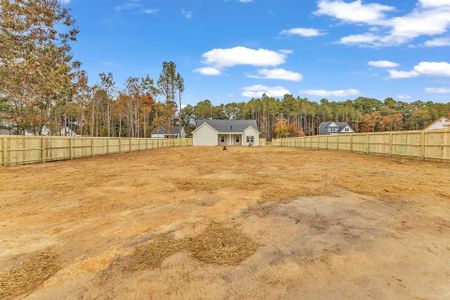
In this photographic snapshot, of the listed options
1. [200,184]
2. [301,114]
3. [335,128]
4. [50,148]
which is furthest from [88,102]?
[301,114]

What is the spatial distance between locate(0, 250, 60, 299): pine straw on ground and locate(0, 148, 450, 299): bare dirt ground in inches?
0.5

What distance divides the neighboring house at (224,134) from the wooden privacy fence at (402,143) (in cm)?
2454

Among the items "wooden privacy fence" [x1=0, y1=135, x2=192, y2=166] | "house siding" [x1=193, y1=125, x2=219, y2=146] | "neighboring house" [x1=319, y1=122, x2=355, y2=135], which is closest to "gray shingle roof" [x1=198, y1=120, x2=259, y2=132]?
"house siding" [x1=193, y1=125, x2=219, y2=146]

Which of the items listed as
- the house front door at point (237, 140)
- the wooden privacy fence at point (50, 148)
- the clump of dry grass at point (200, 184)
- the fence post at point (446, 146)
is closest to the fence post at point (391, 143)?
the fence post at point (446, 146)

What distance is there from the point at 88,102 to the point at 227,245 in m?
49.3

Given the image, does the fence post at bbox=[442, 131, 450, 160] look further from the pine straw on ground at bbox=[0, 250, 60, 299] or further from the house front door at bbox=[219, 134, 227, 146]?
the house front door at bbox=[219, 134, 227, 146]

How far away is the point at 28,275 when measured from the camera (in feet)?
8.63

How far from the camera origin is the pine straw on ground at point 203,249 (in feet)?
9.40

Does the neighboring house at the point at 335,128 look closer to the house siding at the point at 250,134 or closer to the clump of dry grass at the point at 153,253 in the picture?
the house siding at the point at 250,134

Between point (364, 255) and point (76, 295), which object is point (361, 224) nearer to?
point (364, 255)

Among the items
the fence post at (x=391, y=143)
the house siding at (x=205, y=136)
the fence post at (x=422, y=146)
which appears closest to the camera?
the fence post at (x=422, y=146)

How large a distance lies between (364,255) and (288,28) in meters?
27.7

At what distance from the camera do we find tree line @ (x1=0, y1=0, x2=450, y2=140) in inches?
730

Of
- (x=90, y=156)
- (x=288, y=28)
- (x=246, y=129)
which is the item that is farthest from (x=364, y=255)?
(x=246, y=129)
